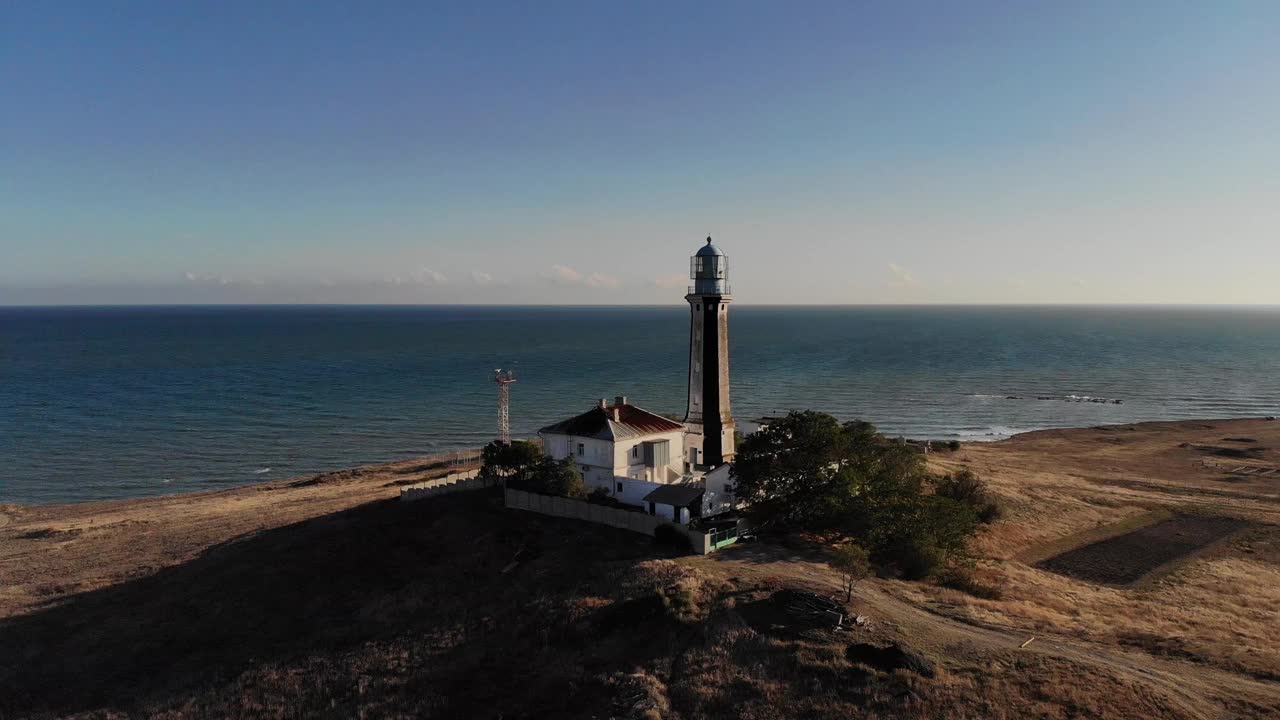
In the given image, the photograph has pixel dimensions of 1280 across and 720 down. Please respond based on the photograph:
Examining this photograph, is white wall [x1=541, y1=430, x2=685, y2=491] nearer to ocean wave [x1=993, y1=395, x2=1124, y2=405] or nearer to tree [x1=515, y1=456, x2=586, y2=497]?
tree [x1=515, y1=456, x2=586, y2=497]

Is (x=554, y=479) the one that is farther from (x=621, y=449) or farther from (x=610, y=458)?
(x=621, y=449)

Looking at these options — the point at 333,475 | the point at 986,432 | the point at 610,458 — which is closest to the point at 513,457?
the point at 610,458

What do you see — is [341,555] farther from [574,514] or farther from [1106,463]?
[1106,463]

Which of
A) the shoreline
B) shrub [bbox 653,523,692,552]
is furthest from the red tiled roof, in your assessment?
the shoreline

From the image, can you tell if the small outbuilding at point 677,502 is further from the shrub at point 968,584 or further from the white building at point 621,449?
the shrub at point 968,584

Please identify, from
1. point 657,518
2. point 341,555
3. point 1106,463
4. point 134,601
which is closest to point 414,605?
point 341,555

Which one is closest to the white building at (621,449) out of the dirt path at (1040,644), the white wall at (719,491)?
the white wall at (719,491)
